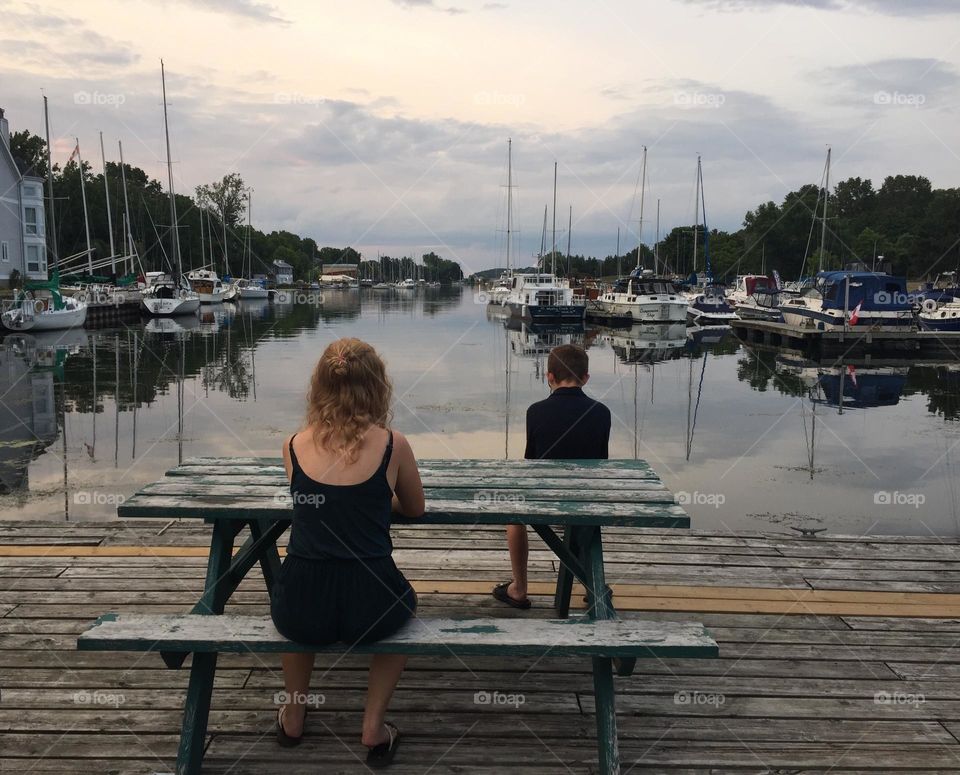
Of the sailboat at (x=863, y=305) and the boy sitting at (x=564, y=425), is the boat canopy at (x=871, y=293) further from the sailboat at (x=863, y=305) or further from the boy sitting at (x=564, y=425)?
the boy sitting at (x=564, y=425)

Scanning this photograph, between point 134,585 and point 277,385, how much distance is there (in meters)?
17.4

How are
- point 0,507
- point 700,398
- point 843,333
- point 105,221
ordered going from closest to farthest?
point 0,507 → point 700,398 → point 843,333 → point 105,221

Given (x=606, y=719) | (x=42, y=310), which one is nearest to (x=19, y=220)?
(x=42, y=310)

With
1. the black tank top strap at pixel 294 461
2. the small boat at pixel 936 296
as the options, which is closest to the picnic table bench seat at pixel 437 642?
the black tank top strap at pixel 294 461

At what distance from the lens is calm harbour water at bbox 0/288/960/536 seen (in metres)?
11.2

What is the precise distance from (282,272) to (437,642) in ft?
472

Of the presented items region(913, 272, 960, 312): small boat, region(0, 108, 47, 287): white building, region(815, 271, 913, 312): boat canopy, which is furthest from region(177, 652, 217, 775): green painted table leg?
region(0, 108, 47, 287): white building

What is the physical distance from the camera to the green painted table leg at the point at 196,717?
3.25 meters

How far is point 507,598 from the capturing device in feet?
16.3

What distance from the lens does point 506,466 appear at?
A: 4477mm

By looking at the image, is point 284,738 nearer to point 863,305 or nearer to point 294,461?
point 294,461

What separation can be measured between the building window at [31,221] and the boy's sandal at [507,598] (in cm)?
6066

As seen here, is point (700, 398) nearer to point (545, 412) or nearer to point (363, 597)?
point (545, 412)

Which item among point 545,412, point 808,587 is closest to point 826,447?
point 808,587
